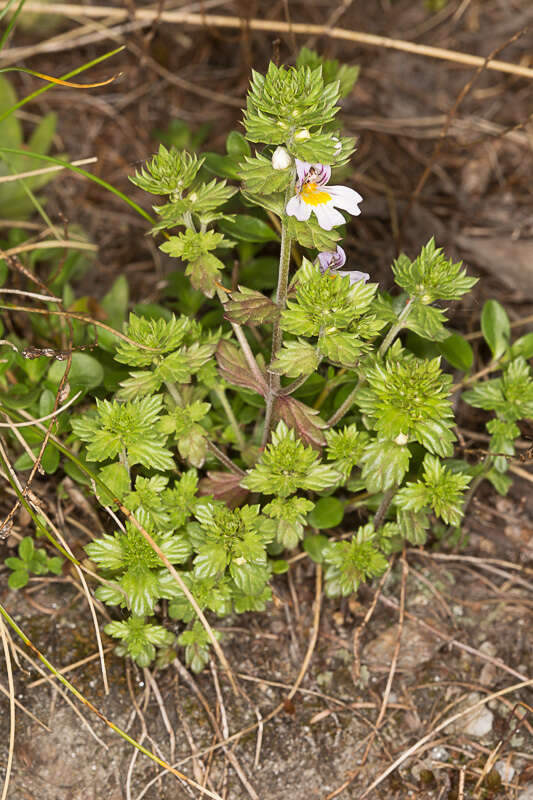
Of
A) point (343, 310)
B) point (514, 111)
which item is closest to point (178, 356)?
point (343, 310)

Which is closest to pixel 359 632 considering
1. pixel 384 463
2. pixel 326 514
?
pixel 326 514

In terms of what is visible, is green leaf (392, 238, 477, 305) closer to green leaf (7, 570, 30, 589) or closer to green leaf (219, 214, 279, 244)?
green leaf (219, 214, 279, 244)

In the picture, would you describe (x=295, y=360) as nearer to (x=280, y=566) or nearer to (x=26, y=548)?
(x=280, y=566)

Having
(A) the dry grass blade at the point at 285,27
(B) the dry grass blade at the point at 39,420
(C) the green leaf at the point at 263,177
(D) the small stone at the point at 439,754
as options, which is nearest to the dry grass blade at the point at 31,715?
(B) the dry grass blade at the point at 39,420

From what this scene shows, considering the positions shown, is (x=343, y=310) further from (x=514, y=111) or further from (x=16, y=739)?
(x=514, y=111)

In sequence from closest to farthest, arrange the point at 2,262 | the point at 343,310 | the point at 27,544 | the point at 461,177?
the point at 343,310 < the point at 27,544 < the point at 2,262 < the point at 461,177

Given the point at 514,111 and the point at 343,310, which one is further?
the point at 514,111

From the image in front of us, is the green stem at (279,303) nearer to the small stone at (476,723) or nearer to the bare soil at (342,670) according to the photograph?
the bare soil at (342,670)
